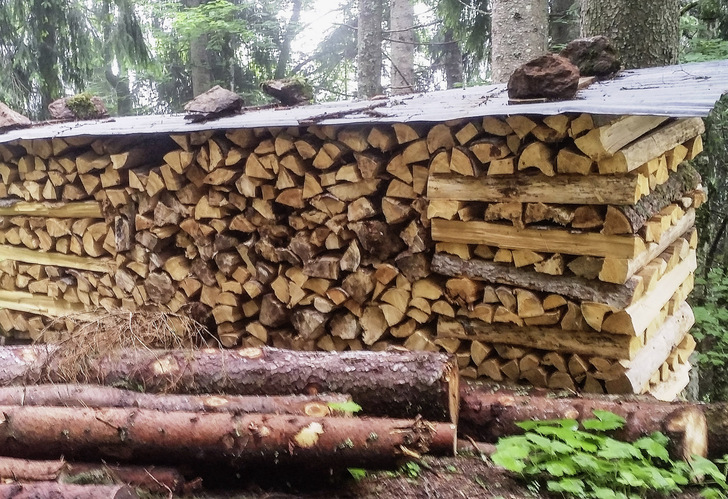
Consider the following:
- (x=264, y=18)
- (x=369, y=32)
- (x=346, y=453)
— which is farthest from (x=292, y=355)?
(x=264, y=18)

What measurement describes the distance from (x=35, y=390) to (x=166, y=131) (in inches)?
71.7

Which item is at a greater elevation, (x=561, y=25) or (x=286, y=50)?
(x=286, y=50)

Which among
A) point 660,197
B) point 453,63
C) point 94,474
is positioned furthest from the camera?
point 453,63

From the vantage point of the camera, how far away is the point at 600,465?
2.22m

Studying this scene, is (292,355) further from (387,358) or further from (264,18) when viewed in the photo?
(264,18)

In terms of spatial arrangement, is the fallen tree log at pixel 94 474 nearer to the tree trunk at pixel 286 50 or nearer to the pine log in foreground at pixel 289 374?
the pine log in foreground at pixel 289 374

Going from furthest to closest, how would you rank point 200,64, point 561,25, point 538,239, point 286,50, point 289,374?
1. point 286,50
2. point 200,64
3. point 561,25
4. point 538,239
5. point 289,374

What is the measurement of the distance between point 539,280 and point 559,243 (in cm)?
23

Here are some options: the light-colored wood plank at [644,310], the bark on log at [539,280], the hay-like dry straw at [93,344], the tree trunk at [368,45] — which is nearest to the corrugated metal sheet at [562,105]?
the bark on log at [539,280]

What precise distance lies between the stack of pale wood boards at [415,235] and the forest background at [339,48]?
5.16 ft

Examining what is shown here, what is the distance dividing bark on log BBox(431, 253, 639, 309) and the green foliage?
0.64 m

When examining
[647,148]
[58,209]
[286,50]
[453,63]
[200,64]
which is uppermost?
[286,50]

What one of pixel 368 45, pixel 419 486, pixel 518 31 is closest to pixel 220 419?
pixel 419 486

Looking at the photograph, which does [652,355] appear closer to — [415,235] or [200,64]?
[415,235]
